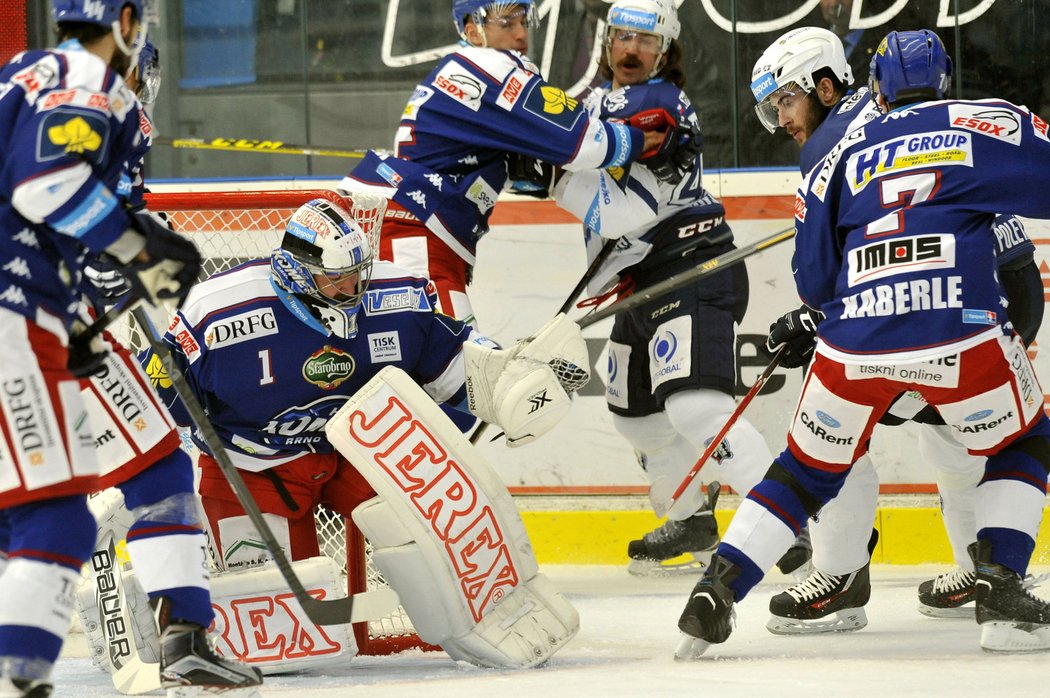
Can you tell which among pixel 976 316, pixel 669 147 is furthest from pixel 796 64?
pixel 976 316

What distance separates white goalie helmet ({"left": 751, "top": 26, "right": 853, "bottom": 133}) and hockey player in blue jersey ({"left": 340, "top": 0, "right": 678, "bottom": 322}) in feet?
0.81

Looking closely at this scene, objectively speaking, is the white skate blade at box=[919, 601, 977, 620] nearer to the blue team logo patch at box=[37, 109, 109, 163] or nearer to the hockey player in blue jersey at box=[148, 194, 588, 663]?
the hockey player in blue jersey at box=[148, 194, 588, 663]

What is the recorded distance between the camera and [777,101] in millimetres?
3795


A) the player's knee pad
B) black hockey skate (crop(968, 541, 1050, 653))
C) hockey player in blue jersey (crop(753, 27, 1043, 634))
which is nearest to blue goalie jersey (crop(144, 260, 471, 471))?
the player's knee pad

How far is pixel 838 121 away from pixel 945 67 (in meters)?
0.52

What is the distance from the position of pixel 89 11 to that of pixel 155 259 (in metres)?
0.37

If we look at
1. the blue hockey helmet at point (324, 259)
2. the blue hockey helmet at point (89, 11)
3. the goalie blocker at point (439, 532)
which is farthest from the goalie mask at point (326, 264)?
the blue hockey helmet at point (89, 11)

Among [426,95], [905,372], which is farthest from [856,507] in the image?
[426,95]

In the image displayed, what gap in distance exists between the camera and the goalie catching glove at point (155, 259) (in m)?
2.28

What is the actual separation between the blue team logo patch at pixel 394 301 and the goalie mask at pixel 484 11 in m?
0.80

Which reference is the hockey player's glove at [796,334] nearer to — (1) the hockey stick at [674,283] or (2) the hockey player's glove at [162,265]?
(1) the hockey stick at [674,283]

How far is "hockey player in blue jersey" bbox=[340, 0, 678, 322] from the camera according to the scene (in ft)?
11.9

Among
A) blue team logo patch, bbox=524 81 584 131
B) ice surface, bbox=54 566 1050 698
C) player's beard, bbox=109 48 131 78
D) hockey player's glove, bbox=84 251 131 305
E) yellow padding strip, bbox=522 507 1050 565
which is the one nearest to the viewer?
player's beard, bbox=109 48 131 78

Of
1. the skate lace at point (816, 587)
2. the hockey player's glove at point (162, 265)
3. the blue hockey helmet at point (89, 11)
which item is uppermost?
the blue hockey helmet at point (89, 11)
